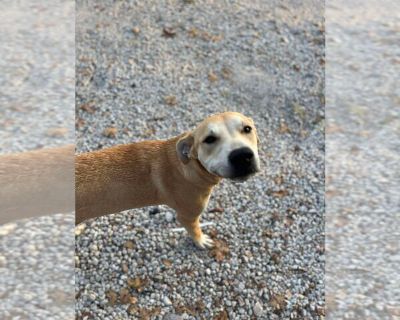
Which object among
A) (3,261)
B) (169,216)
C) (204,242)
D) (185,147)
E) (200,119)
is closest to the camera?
(185,147)

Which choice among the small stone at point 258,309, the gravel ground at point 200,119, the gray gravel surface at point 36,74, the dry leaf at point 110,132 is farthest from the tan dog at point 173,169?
the dry leaf at point 110,132

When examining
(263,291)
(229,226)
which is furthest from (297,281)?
(229,226)

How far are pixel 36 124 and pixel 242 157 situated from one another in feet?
8.87

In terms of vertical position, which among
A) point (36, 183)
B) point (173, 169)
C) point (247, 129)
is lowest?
point (173, 169)

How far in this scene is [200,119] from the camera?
5.37 metres

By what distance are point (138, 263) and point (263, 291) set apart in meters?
0.99

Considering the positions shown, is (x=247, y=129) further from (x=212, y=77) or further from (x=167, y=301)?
(x=212, y=77)

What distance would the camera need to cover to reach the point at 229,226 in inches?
167

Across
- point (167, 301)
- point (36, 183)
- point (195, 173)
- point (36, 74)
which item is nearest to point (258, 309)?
point (167, 301)

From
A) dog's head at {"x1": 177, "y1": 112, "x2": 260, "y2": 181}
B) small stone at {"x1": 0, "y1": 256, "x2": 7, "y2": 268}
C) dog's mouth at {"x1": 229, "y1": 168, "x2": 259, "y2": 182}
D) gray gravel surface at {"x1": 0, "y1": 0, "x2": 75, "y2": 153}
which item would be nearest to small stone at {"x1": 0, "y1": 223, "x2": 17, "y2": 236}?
small stone at {"x1": 0, "y1": 256, "x2": 7, "y2": 268}

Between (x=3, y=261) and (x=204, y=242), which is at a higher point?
(x=3, y=261)

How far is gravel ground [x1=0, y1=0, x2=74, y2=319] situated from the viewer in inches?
120

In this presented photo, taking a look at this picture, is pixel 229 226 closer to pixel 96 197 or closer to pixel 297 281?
pixel 297 281

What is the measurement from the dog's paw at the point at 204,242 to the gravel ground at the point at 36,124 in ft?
3.32
